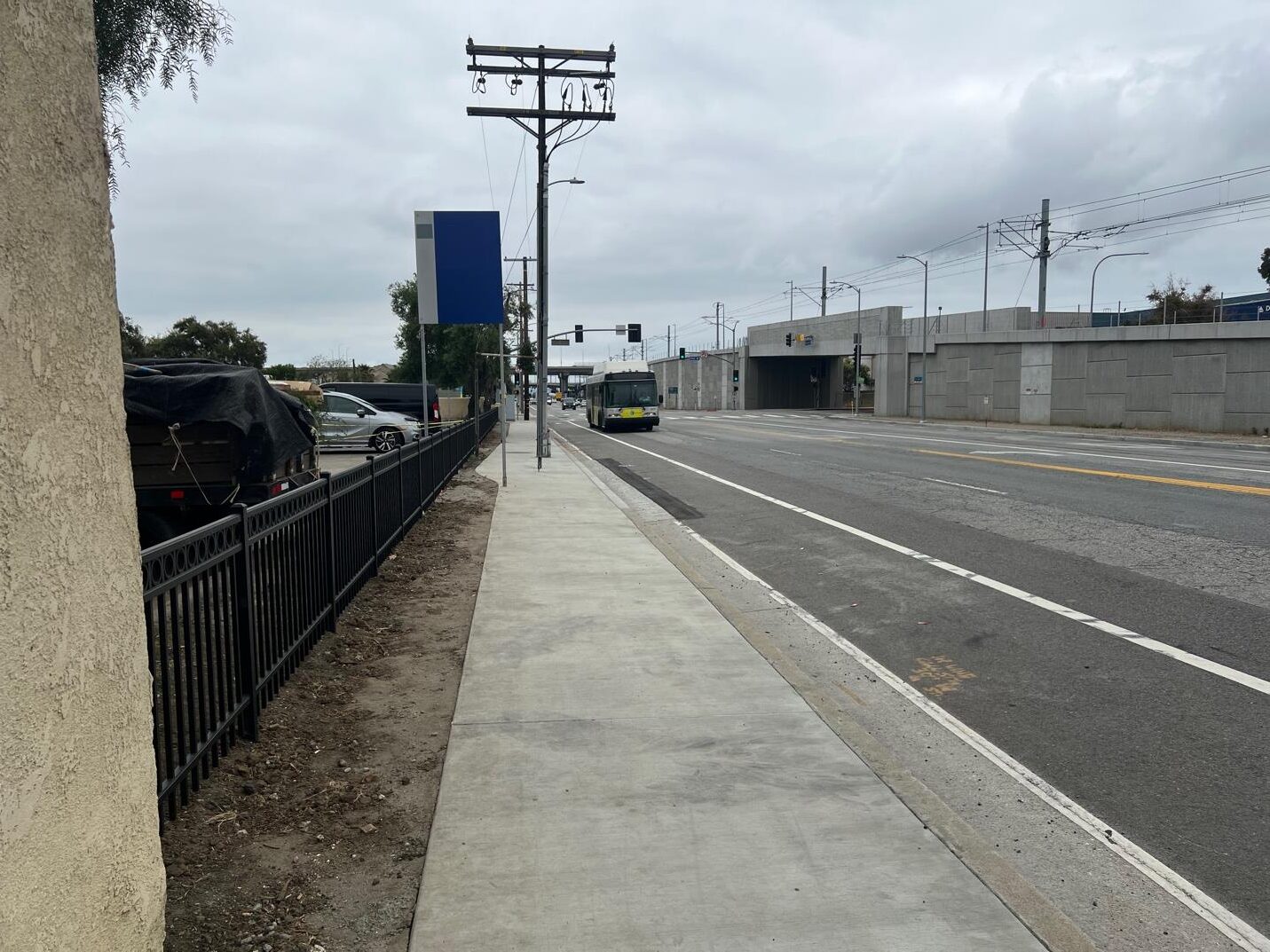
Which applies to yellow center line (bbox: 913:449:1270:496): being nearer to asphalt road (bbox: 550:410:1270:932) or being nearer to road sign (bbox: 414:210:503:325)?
asphalt road (bbox: 550:410:1270:932)

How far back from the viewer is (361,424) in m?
29.7

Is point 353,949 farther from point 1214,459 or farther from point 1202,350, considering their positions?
point 1202,350

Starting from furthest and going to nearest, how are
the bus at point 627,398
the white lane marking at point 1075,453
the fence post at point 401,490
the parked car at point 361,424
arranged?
the bus at point 627,398
the parked car at point 361,424
the white lane marking at point 1075,453
the fence post at point 401,490

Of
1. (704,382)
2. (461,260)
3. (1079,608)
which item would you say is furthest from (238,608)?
(704,382)

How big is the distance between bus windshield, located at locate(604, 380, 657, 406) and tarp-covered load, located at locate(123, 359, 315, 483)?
110 feet

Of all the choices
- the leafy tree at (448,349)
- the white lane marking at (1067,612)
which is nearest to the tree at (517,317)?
the leafy tree at (448,349)

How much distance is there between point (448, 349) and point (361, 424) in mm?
21508

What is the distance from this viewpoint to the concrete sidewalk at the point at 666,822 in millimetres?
3371

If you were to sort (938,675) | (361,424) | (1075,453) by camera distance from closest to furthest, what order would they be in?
1. (938,675)
2. (1075,453)
3. (361,424)

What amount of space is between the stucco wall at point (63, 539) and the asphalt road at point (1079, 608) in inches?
151

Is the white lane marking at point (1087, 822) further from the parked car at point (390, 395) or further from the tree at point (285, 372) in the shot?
the tree at point (285, 372)

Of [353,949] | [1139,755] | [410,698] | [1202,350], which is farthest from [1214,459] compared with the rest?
[353,949]

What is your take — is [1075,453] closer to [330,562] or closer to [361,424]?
[361,424]

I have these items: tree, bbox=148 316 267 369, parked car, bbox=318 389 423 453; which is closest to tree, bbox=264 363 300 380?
tree, bbox=148 316 267 369
